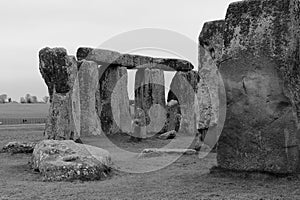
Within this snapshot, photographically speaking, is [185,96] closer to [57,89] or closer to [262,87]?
→ [57,89]

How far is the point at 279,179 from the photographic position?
22.6 feet

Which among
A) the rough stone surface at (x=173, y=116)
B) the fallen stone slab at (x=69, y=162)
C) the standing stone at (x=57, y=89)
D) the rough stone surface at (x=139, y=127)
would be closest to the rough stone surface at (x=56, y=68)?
the standing stone at (x=57, y=89)

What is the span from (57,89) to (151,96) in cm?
870

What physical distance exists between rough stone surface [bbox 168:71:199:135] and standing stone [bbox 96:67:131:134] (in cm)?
252

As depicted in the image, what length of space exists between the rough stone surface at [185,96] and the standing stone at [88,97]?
407 cm

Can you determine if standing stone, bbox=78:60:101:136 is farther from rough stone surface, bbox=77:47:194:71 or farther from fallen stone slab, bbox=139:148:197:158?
fallen stone slab, bbox=139:148:197:158

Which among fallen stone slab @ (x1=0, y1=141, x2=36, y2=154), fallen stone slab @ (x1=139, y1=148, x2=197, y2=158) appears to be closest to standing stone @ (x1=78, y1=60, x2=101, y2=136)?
fallen stone slab @ (x1=0, y1=141, x2=36, y2=154)

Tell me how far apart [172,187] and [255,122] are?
1.69 metres

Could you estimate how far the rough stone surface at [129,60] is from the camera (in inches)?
738

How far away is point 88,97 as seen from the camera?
18.5 meters

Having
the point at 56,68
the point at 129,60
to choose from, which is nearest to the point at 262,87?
the point at 56,68

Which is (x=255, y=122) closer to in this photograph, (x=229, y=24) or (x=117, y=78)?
(x=229, y=24)

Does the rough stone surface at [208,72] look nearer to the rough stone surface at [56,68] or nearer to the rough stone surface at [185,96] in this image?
the rough stone surface at [56,68]

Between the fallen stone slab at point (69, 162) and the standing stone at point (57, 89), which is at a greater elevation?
the standing stone at point (57, 89)
